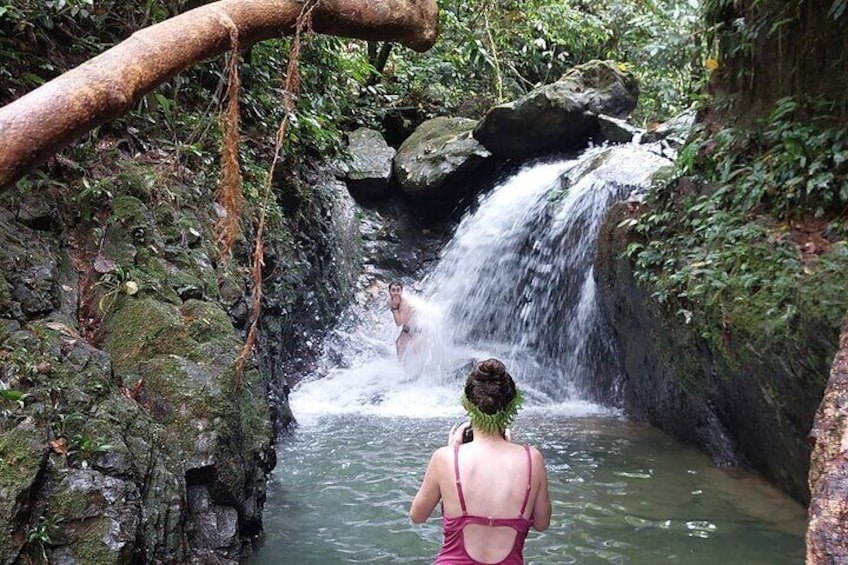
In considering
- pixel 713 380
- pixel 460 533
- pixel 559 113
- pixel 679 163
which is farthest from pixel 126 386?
pixel 559 113

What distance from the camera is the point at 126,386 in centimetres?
418

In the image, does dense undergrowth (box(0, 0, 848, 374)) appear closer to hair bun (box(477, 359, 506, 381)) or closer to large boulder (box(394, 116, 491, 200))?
hair bun (box(477, 359, 506, 381))

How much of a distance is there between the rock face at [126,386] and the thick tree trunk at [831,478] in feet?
8.91

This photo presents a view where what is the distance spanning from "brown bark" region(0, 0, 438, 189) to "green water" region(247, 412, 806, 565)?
10.3 feet

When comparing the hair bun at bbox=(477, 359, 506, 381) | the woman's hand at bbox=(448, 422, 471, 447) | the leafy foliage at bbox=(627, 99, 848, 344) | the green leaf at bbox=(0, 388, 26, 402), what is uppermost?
the leafy foliage at bbox=(627, 99, 848, 344)

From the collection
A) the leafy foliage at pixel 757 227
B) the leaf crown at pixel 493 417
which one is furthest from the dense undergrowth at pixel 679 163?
the leaf crown at pixel 493 417

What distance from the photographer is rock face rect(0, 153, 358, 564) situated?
10.3 ft

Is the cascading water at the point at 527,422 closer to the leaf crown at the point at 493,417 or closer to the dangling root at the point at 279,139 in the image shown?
the dangling root at the point at 279,139

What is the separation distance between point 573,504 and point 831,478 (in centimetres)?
366

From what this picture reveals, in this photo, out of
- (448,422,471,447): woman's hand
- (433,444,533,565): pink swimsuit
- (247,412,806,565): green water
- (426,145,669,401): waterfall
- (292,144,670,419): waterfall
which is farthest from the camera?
(426,145,669,401): waterfall

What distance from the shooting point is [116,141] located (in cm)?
584

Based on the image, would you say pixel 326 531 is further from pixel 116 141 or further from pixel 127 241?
pixel 116 141

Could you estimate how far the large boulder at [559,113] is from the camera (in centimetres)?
1278

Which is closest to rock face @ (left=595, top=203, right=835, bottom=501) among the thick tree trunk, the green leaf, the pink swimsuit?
the thick tree trunk
